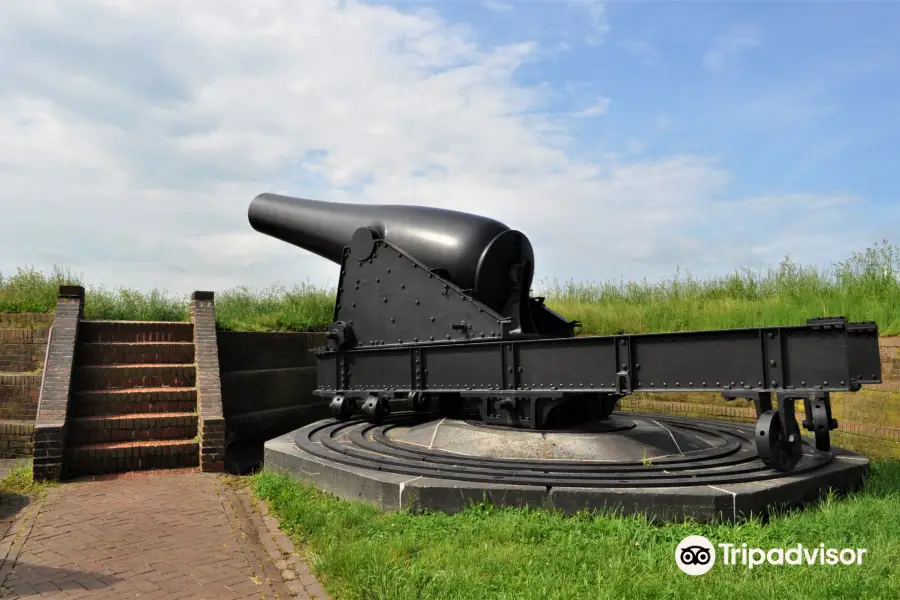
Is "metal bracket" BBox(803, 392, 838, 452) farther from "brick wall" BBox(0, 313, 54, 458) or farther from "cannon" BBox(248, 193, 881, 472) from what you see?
"brick wall" BBox(0, 313, 54, 458)

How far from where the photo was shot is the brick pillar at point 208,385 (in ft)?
25.0

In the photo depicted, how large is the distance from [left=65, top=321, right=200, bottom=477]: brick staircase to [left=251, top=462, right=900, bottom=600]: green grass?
321 cm

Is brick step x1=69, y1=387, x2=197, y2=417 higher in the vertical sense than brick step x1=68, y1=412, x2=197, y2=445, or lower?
higher

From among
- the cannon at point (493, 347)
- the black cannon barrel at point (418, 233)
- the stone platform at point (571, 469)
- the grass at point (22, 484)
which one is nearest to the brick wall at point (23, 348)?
the grass at point (22, 484)

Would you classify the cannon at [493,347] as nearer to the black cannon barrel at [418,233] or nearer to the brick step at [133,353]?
the black cannon barrel at [418,233]

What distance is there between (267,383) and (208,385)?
4.85 feet

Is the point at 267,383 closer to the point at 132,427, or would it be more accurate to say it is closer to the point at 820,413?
the point at 132,427

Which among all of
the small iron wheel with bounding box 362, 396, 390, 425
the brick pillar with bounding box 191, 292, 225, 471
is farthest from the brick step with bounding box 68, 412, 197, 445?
the small iron wheel with bounding box 362, 396, 390, 425

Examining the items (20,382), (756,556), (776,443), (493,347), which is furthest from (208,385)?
(756,556)

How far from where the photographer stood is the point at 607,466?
5.32 m

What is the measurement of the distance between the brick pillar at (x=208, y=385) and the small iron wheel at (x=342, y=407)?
128cm

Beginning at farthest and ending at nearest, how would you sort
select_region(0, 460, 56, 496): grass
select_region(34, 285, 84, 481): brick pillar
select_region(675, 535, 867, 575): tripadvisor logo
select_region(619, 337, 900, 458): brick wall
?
select_region(619, 337, 900, 458): brick wall < select_region(34, 285, 84, 481): brick pillar < select_region(0, 460, 56, 496): grass < select_region(675, 535, 867, 575): tripadvisor logo

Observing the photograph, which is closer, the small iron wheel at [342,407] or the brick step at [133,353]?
the small iron wheel at [342,407]

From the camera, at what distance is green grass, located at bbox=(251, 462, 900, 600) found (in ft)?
11.1
